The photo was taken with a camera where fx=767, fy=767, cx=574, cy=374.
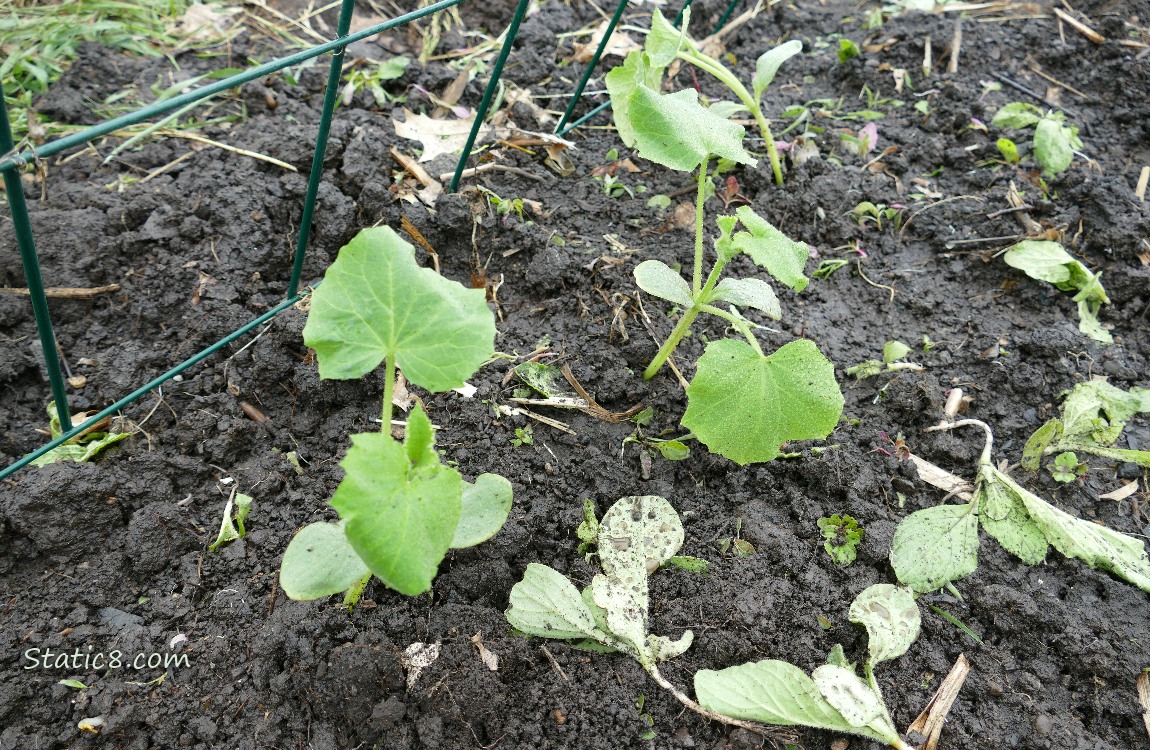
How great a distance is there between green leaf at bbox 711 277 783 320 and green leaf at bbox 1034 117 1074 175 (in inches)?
61.7

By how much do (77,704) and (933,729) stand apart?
1652 millimetres

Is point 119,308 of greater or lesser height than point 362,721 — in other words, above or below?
above

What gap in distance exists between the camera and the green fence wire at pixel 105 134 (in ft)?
4.12

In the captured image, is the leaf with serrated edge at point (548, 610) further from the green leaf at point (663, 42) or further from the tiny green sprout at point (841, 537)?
the green leaf at point (663, 42)

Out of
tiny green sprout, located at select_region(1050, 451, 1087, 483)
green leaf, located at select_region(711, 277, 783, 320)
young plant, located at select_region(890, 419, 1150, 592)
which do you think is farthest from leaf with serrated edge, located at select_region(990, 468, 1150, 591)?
green leaf, located at select_region(711, 277, 783, 320)

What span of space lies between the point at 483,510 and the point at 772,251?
2.72ft

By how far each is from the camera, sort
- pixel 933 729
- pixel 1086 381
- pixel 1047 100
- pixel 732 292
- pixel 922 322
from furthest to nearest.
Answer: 1. pixel 1047 100
2. pixel 922 322
3. pixel 1086 381
4. pixel 732 292
5. pixel 933 729

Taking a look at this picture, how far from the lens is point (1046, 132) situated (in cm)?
272

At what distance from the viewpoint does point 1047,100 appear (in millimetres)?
3039

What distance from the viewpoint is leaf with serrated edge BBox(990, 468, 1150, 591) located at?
177 centimetres

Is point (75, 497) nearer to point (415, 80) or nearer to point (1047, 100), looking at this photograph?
point (415, 80)

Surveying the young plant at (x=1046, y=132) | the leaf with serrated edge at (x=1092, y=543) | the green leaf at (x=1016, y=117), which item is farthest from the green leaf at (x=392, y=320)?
the green leaf at (x=1016, y=117)

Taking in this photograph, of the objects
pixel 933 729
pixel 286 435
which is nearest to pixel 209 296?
pixel 286 435

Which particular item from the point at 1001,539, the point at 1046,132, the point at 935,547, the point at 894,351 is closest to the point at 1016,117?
the point at 1046,132
